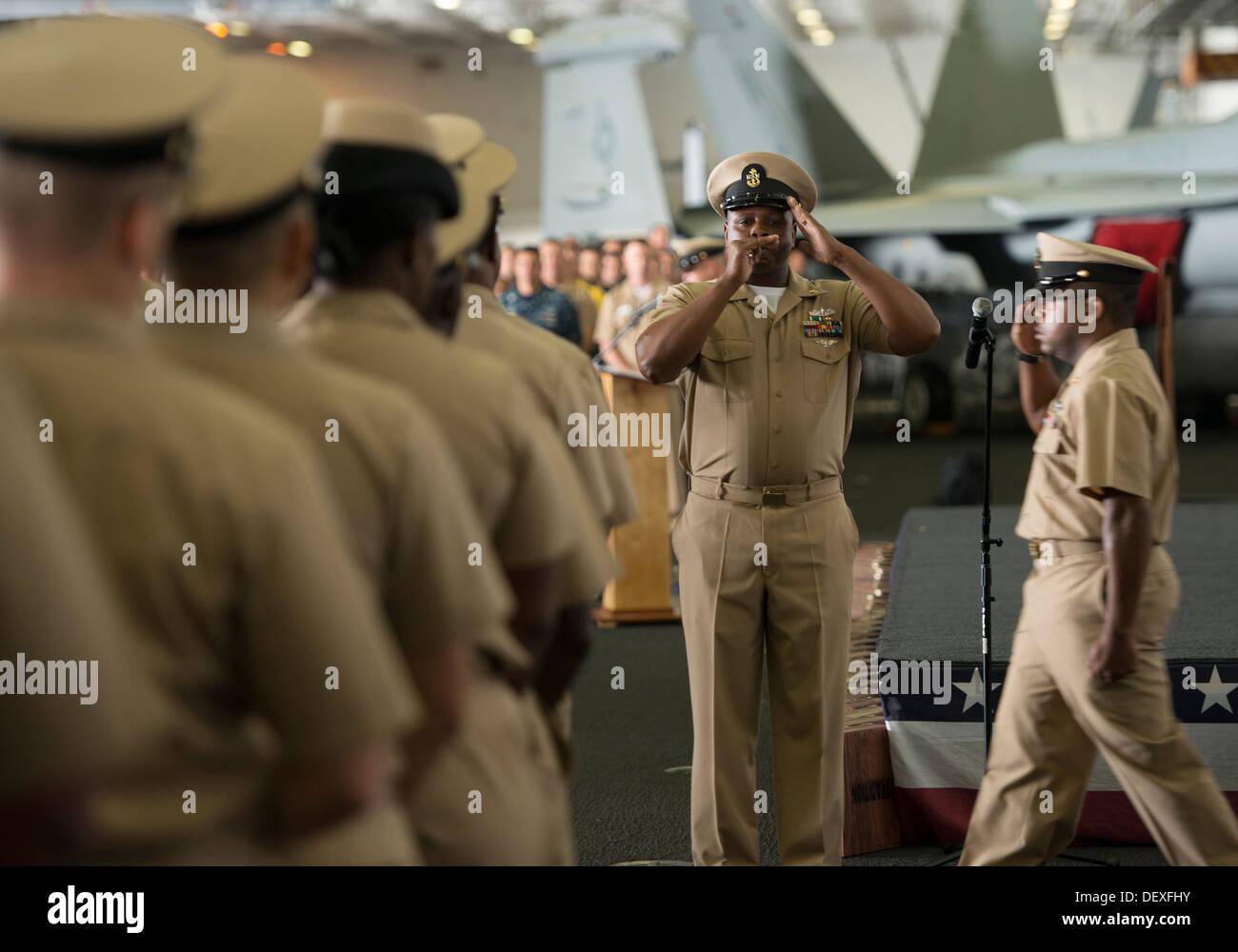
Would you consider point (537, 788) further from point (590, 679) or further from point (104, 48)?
point (590, 679)

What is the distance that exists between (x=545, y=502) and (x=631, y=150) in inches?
70.0

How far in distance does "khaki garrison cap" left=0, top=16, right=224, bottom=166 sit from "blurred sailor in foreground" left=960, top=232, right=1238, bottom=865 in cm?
149

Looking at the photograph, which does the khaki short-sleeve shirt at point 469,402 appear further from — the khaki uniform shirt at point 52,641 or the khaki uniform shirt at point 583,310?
the khaki uniform shirt at point 583,310

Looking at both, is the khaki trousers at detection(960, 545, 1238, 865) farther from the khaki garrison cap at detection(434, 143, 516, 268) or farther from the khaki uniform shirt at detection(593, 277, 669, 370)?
the khaki uniform shirt at detection(593, 277, 669, 370)

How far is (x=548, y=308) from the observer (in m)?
3.53

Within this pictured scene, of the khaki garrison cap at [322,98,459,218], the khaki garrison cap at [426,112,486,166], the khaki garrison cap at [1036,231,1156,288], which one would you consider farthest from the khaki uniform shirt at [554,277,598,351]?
the khaki garrison cap at [322,98,459,218]

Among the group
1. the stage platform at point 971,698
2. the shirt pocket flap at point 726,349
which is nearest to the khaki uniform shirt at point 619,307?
the stage platform at point 971,698

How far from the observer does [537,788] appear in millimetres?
1450

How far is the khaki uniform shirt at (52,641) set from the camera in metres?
0.81

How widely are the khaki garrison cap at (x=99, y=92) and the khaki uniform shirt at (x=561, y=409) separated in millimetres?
569

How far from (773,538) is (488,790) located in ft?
3.77

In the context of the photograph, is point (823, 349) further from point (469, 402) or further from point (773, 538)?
point (469, 402)

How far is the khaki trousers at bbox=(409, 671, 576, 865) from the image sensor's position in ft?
4.35
